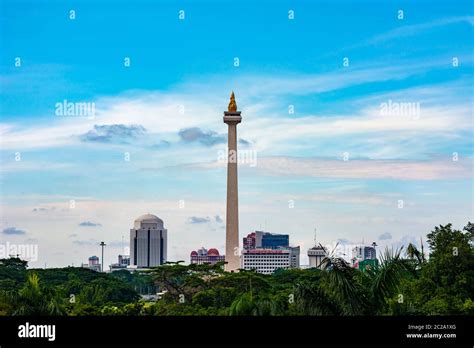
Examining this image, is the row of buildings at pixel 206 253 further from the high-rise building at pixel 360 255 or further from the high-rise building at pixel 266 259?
the high-rise building at pixel 360 255

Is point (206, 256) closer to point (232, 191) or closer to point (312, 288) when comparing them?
point (232, 191)

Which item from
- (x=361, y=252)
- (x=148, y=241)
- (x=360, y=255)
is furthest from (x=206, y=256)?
(x=360, y=255)

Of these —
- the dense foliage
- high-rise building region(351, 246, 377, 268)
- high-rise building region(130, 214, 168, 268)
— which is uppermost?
high-rise building region(130, 214, 168, 268)

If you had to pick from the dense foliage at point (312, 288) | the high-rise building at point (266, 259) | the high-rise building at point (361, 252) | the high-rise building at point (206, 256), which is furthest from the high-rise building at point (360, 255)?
the high-rise building at point (206, 256)

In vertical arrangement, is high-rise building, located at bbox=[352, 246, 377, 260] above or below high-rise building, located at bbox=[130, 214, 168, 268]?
below

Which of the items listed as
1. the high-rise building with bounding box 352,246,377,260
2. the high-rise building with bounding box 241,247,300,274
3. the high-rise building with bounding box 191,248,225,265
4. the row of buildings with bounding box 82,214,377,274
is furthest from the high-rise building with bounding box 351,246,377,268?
the high-rise building with bounding box 191,248,225,265

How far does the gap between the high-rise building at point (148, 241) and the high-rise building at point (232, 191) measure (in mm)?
40211

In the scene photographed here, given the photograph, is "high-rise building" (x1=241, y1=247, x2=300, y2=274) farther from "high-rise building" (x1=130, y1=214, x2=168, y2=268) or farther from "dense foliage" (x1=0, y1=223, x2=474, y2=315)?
"dense foliage" (x1=0, y1=223, x2=474, y2=315)

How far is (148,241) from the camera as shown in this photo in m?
125

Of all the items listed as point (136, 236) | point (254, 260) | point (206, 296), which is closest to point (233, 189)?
point (206, 296)

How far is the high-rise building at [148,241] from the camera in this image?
119m

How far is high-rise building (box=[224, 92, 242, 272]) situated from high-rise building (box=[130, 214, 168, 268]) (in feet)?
132

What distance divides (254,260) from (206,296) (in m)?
92.2

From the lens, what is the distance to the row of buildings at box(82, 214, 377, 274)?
119875 mm
